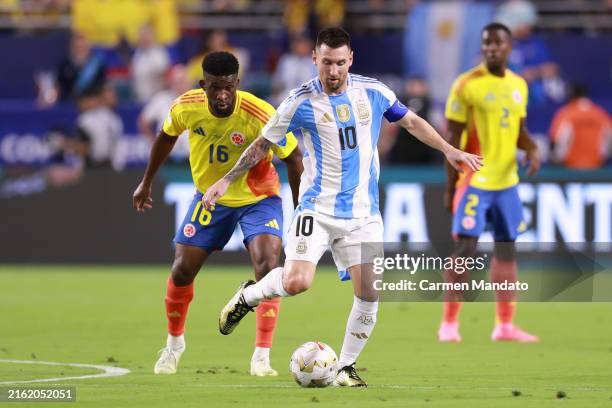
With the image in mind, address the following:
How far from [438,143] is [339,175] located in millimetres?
681

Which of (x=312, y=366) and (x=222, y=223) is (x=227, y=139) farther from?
(x=312, y=366)

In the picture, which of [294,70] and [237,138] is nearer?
[237,138]

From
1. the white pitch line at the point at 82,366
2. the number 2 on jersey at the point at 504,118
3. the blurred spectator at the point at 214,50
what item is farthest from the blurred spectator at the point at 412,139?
the white pitch line at the point at 82,366

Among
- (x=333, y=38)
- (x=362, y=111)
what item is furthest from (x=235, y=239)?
(x=333, y=38)

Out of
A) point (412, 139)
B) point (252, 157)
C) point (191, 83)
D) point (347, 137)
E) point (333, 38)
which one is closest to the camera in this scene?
point (333, 38)

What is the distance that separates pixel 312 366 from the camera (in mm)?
8969

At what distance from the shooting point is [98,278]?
18.9 metres

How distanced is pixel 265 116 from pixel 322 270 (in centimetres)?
987

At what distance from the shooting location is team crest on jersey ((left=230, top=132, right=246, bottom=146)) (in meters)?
10.2

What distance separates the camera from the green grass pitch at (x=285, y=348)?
8578 millimetres

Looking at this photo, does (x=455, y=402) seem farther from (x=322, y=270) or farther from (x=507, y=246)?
(x=322, y=270)

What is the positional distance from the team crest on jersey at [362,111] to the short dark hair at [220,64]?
104 centimetres

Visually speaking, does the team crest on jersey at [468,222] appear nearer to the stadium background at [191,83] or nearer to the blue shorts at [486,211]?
the blue shorts at [486,211]

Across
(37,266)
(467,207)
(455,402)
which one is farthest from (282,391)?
(37,266)
